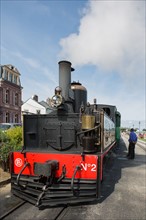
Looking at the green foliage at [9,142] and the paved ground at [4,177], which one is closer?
the paved ground at [4,177]

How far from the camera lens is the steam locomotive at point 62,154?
4500 mm

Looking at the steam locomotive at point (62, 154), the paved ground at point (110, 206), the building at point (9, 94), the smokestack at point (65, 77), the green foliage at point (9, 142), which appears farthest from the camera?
the building at point (9, 94)

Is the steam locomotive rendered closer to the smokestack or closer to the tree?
the smokestack

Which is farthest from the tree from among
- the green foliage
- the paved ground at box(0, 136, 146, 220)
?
the paved ground at box(0, 136, 146, 220)

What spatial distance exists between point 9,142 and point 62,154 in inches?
138

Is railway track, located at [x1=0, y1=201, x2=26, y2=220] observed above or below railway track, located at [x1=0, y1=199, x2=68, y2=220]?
above

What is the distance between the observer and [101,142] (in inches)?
195

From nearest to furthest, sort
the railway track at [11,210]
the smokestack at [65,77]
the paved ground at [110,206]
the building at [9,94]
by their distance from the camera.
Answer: the railway track at [11,210], the paved ground at [110,206], the smokestack at [65,77], the building at [9,94]

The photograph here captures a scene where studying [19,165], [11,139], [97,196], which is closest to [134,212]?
[97,196]

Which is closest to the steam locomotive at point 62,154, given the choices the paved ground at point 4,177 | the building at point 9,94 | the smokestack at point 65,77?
the smokestack at point 65,77

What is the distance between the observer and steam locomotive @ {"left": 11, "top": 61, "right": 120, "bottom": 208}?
4.50 metres

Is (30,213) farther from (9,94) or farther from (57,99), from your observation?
(9,94)

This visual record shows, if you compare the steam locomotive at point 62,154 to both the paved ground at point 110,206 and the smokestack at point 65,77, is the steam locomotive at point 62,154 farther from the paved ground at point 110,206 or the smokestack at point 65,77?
the paved ground at point 110,206

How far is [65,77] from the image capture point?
5598 mm
